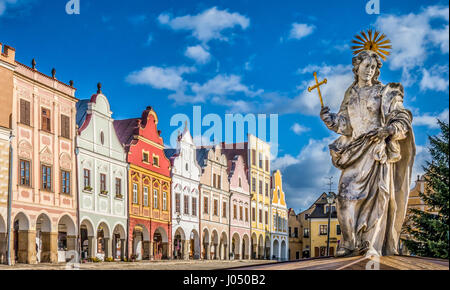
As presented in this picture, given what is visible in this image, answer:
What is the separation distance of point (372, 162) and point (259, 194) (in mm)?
51293

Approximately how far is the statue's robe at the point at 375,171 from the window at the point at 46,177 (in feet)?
78.9

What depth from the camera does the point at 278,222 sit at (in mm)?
61375

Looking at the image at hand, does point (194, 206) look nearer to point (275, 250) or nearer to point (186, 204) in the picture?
point (186, 204)

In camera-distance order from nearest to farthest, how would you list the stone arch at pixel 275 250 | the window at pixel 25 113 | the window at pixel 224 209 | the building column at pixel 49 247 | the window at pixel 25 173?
the window at pixel 25 173, the window at pixel 25 113, the building column at pixel 49 247, the window at pixel 224 209, the stone arch at pixel 275 250

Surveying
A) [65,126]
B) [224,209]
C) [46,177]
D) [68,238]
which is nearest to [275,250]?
[224,209]

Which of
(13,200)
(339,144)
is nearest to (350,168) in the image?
(339,144)

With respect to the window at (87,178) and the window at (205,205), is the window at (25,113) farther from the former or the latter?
the window at (205,205)

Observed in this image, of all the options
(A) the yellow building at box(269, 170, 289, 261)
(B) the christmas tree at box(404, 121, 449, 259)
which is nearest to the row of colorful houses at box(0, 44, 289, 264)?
(A) the yellow building at box(269, 170, 289, 261)

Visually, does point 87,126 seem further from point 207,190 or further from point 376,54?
point 376,54

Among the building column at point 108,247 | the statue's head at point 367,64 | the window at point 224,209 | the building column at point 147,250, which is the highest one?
the statue's head at point 367,64

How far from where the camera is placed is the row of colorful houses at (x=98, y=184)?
26.8 meters

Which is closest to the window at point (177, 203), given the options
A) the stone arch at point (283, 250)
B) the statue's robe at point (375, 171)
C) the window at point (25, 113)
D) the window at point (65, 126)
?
the window at point (65, 126)

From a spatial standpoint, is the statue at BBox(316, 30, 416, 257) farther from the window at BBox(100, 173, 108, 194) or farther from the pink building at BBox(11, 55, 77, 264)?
the window at BBox(100, 173, 108, 194)

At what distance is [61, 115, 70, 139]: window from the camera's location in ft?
99.1
